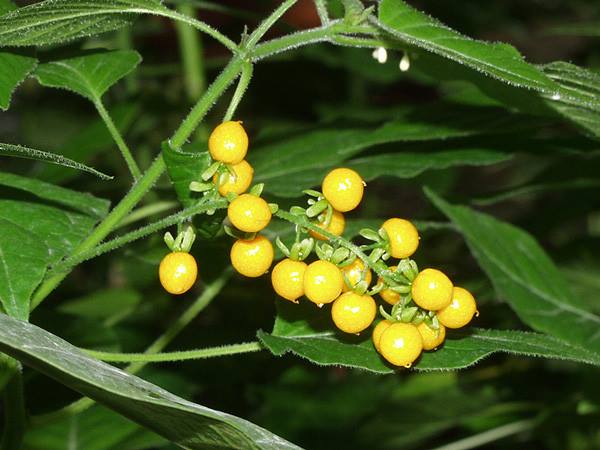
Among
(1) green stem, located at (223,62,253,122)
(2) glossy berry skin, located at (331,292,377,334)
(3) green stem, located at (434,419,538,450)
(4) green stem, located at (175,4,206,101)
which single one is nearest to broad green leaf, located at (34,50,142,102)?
(1) green stem, located at (223,62,253,122)

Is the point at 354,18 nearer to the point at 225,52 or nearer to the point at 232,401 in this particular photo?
the point at 232,401

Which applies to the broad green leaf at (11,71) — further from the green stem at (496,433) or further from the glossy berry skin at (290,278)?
the green stem at (496,433)

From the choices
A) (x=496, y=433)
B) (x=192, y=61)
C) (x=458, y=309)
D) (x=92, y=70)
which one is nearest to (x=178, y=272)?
(x=458, y=309)

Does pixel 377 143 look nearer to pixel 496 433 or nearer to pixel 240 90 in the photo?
pixel 240 90

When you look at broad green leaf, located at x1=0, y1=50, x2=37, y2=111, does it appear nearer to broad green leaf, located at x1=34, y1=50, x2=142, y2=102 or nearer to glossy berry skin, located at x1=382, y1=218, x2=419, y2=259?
broad green leaf, located at x1=34, y1=50, x2=142, y2=102

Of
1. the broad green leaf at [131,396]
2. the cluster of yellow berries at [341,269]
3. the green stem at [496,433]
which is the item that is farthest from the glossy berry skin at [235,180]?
the green stem at [496,433]

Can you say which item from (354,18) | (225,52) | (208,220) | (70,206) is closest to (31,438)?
(70,206)
